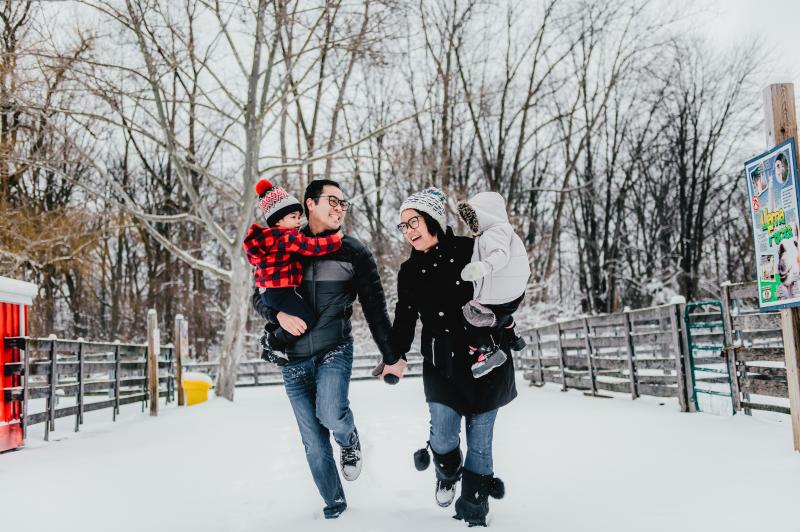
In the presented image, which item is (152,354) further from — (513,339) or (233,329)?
(513,339)

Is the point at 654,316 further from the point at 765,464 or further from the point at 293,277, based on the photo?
the point at 293,277

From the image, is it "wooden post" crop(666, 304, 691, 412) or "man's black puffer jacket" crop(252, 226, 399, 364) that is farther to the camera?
"wooden post" crop(666, 304, 691, 412)

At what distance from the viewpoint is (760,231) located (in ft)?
16.0

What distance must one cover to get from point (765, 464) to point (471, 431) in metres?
2.37

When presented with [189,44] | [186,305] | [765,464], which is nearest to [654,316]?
[765,464]

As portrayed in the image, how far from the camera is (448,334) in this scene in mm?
3367

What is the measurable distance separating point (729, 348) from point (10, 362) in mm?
7194

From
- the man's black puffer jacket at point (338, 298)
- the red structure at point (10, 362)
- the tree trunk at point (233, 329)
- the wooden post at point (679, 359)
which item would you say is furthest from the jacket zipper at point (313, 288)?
the tree trunk at point (233, 329)

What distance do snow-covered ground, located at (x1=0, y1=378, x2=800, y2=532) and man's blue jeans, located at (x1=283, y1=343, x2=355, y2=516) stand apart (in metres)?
0.20

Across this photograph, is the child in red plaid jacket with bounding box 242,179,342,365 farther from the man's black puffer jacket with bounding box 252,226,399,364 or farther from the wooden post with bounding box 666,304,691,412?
the wooden post with bounding box 666,304,691,412

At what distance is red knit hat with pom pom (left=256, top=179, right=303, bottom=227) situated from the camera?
3738 millimetres

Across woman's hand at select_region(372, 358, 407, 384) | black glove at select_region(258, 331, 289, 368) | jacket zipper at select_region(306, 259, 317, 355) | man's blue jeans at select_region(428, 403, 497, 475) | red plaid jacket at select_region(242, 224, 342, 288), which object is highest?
red plaid jacket at select_region(242, 224, 342, 288)

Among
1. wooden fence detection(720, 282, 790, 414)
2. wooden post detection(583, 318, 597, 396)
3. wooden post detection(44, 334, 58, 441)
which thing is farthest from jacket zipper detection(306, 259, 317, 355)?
wooden post detection(583, 318, 597, 396)

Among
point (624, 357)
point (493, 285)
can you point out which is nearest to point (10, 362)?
point (493, 285)
